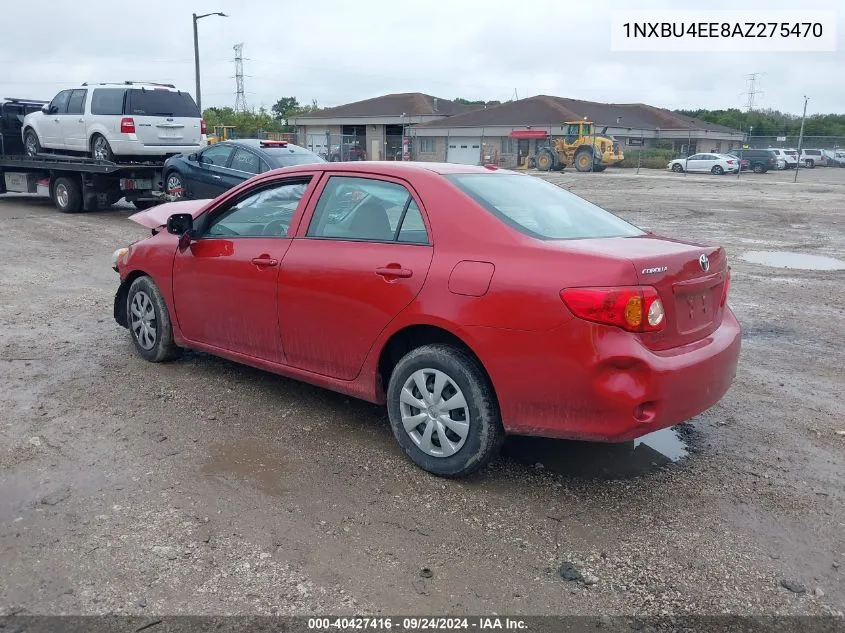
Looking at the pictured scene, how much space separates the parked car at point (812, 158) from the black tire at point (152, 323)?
190ft

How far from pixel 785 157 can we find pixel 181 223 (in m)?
52.1

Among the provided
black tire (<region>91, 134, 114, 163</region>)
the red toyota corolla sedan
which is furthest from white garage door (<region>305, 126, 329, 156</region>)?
the red toyota corolla sedan

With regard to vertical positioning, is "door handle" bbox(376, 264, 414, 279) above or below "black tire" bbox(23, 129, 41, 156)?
below

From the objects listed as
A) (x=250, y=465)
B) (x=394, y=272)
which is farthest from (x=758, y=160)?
(x=250, y=465)

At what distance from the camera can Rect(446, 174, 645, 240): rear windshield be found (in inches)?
163

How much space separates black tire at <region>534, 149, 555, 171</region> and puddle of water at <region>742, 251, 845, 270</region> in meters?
33.0

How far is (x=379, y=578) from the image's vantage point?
3193 millimetres

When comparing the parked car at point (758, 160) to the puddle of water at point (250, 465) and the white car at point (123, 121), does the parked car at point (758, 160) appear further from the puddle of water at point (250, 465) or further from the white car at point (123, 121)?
the puddle of water at point (250, 465)

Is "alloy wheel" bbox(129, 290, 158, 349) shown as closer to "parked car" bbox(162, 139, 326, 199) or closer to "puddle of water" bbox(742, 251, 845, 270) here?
"parked car" bbox(162, 139, 326, 199)

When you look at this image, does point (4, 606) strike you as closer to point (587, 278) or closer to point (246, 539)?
point (246, 539)

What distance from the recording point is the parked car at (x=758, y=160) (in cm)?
4844

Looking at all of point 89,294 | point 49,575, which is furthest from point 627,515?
point 89,294

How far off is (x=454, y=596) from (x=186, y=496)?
5.02 ft

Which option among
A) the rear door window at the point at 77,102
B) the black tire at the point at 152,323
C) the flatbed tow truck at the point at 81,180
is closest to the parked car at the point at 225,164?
the flatbed tow truck at the point at 81,180
